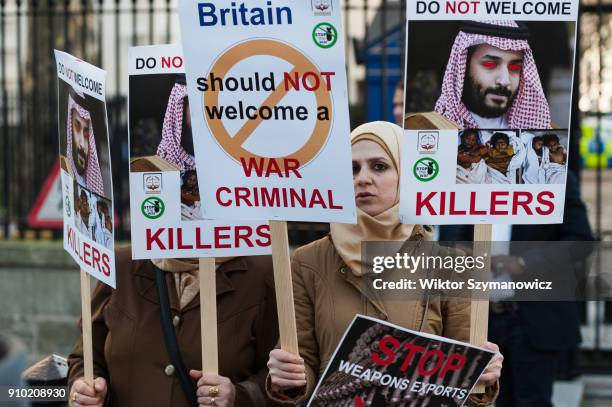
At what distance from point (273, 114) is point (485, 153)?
62cm

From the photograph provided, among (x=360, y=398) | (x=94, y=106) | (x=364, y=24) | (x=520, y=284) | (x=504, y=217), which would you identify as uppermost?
(x=364, y=24)

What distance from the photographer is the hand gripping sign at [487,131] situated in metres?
3.15

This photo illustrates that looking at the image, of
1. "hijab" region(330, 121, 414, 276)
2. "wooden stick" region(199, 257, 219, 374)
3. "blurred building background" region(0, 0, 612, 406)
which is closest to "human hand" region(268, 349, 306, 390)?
"wooden stick" region(199, 257, 219, 374)

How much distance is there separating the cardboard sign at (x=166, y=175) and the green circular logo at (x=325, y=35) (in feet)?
2.06

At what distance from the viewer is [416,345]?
3137 mm

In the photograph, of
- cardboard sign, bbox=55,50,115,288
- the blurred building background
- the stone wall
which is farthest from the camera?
the stone wall

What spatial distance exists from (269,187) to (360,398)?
66 centimetres

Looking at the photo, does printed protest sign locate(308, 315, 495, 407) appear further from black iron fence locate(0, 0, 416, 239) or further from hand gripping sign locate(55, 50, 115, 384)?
black iron fence locate(0, 0, 416, 239)

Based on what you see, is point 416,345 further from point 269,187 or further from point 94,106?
point 94,106

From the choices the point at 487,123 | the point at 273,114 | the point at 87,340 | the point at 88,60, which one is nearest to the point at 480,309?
the point at 487,123

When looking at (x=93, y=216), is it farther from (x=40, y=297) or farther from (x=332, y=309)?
(x=40, y=297)

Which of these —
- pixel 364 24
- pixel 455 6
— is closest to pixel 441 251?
pixel 455 6

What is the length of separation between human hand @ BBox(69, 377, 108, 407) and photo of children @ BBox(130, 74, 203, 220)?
0.60 metres

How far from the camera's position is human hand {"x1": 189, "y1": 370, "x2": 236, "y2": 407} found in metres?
3.37
